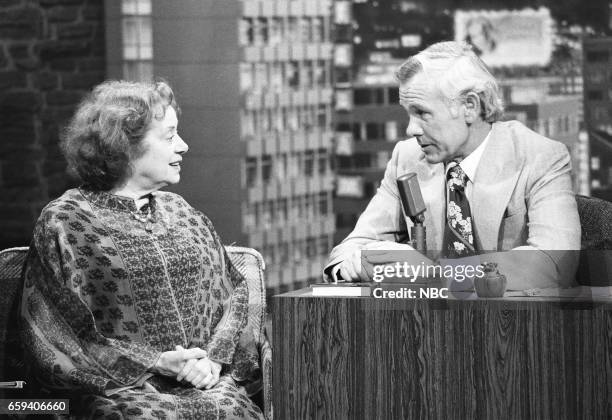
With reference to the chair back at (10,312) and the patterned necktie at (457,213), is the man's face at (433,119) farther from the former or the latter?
the chair back at (10,312)

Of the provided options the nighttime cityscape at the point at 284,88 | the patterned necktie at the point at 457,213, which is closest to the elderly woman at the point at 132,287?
the patterned necktie at the point at 457,213

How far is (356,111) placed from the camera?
5.86 m

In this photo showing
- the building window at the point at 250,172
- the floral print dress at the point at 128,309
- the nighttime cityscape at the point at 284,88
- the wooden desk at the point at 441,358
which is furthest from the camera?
the building window at the point at 250,172

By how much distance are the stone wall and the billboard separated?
7.29 ft

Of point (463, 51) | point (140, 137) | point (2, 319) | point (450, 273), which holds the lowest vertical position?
point (2, 319)

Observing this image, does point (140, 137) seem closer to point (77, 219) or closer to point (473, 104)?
point (77, 219)

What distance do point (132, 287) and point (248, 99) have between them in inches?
116

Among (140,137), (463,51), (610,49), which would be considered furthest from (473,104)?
(610,49)

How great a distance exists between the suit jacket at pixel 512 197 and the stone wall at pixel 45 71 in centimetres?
322

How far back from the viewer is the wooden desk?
95.3 inches

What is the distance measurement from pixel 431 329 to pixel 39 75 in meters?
4.06

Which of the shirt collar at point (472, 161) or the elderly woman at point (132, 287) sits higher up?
the shirt collar at point (472, 161)

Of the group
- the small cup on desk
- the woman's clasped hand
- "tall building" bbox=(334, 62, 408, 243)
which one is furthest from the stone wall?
the small cup on desk

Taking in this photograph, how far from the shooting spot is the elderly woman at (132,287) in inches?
114
